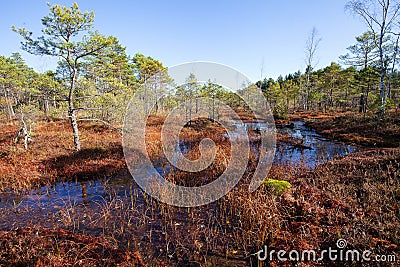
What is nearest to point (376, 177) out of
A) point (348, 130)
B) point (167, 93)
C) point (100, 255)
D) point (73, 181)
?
point (100, 255)

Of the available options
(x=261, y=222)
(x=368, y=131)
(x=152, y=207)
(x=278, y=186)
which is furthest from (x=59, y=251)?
(x=368, y=131)

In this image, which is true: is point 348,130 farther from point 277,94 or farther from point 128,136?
point 277,94

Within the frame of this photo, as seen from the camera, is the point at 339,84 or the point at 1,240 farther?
the point at 339,84

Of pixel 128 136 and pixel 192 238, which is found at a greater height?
pixel 128 136

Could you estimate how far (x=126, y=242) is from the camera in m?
4.56

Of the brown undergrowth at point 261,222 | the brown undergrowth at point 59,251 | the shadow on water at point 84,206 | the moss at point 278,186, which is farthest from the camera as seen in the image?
the moss at point 278,186

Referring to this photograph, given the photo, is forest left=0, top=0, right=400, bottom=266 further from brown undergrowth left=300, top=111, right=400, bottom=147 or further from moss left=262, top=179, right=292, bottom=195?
brown undergrowth left=300, top=111, right=400, bottom=147

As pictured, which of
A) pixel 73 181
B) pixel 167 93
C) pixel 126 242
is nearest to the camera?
pixel 126 242

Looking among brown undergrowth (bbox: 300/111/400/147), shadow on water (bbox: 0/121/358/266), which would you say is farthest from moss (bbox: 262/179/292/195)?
brown undergrowth (bbox: 300/111/400/147)

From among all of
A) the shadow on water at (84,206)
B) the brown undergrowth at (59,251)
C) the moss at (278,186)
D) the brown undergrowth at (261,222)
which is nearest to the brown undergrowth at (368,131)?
the brown undergrowth at (261,222)

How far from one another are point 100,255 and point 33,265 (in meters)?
1.02

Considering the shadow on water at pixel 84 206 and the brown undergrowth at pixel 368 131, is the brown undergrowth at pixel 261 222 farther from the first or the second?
the brown undergrowth at pixel 368 131

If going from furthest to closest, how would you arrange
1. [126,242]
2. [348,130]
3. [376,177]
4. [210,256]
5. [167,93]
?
1. [167,93]
2. [348,130]
3. [376,177]
4. [126,242]
5. [210,256]

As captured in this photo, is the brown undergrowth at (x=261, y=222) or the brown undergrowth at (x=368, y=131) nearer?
the brown undergrowth at (x=261, y=222)
